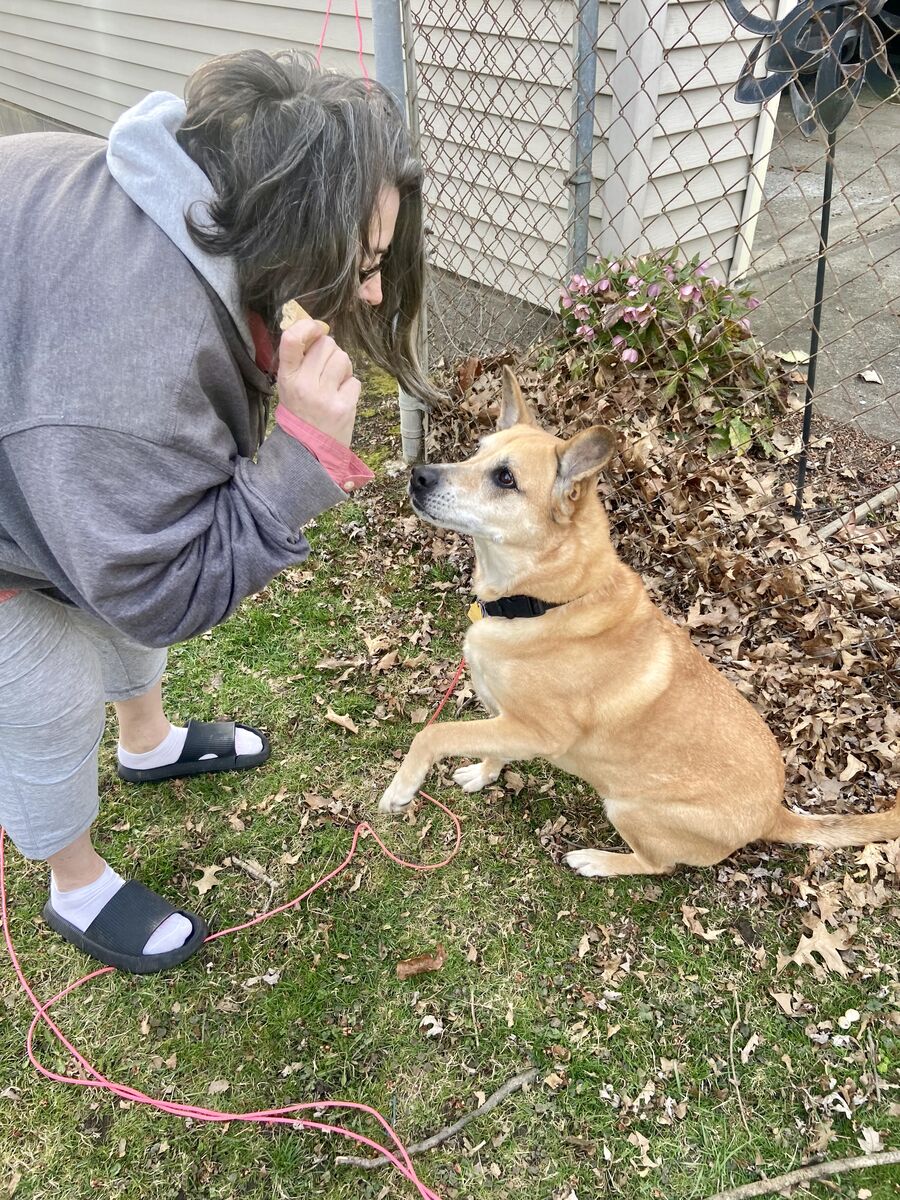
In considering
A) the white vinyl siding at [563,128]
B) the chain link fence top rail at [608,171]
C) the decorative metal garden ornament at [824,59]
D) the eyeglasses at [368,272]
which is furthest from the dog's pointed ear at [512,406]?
the white vinyl siding at [563,128]

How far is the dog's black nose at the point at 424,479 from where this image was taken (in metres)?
2.75

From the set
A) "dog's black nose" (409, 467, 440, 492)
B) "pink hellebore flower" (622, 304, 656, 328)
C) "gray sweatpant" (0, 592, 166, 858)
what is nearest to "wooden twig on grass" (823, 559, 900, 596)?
"pink hellebore flower" (622, 304, 656, 328)

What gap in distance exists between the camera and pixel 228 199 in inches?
62.4

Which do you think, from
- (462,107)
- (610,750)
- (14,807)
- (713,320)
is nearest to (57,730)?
(14,807)

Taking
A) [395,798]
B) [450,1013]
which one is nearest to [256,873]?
[395,798]

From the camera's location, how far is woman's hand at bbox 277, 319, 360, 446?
179 cm

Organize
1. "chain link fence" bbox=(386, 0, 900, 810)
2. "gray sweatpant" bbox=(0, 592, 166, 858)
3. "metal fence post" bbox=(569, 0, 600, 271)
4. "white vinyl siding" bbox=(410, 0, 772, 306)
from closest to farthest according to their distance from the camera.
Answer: "gray sweatpant" bbox=(0, 592, 166, 858) < "chain link fence" bbox=(386, 0, 900, 810) < "metal fence post" bbox=(569, 0, 600, 271) < "white vinyl siding" bbox=(410, 0, 772, 306)

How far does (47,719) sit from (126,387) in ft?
3.59

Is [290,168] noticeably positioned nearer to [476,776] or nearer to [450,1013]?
[476,776]

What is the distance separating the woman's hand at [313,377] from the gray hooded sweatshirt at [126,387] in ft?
0.31

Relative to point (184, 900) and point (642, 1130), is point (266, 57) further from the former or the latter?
point (642, 1130)

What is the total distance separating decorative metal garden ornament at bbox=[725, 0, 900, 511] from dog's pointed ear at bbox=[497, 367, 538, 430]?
1425mm

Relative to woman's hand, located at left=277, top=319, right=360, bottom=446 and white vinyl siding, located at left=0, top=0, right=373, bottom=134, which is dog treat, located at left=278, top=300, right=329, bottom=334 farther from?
white vinyl siding, located at left=0, top=0, right=373, bottom=134

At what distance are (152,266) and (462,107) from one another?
496cm
